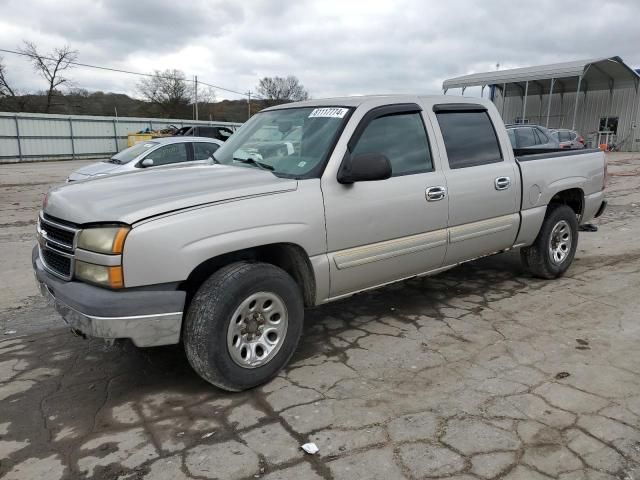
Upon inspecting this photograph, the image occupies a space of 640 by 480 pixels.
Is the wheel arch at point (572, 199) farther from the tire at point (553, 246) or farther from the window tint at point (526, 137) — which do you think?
the window tint at point (526, 137)

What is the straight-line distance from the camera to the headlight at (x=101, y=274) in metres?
2.80

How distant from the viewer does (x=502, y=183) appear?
4668 mm

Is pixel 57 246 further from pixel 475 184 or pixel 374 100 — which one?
pixel 475 184

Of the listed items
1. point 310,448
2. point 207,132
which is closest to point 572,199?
point 310,448

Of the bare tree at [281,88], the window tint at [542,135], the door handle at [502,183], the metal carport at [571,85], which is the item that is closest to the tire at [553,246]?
the door handle at [502,183]

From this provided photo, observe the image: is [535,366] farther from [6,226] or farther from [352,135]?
[6,226]

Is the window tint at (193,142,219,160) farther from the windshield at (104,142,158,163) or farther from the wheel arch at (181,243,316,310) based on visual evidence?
the wheel arch at (181,243,316,310)

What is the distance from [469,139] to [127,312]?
3.26m

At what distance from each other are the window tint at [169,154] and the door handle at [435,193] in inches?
298

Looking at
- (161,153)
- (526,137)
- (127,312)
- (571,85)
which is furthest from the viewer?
(571,85)

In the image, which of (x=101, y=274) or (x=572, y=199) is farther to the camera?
(x=572, y=199)

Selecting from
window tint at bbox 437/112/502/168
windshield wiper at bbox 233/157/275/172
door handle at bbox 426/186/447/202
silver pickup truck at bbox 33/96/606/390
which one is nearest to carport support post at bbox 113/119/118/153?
silver pickup truck at bbox 33/96/606/390

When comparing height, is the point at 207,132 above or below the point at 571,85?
below

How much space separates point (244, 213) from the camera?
3.15 metres
